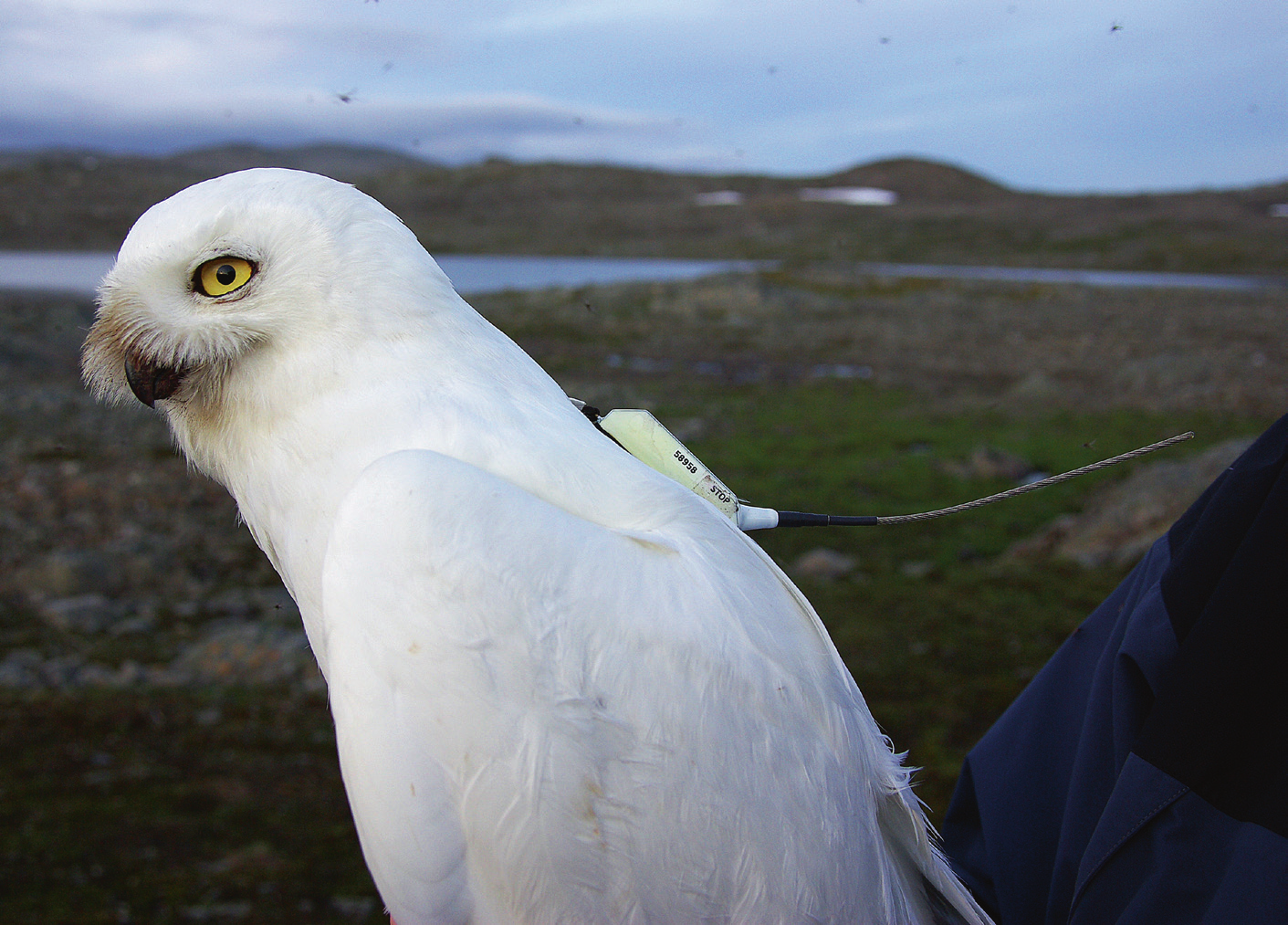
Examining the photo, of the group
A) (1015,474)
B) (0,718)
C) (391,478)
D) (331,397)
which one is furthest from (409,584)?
(1015,474)

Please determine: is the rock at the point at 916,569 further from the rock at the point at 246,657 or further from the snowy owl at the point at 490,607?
the snowy owl at the point at 490,607

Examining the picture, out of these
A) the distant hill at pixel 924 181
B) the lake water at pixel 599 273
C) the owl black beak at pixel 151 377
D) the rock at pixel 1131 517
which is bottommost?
the rock at pixel 1131 517

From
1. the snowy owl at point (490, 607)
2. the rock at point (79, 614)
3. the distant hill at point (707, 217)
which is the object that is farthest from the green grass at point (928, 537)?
the distant hill at point (707, 217)

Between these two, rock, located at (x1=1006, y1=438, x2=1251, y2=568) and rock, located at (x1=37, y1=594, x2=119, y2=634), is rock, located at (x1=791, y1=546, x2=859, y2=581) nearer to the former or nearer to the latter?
rock, located at (x1=1006, y1=438, x2=1251, y2=568)

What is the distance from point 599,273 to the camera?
53.7 meters

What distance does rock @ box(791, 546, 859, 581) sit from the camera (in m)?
8.71

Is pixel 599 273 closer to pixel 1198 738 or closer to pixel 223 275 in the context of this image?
pixel 223 275

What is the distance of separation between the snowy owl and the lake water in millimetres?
32744

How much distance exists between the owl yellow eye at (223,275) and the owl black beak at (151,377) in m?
0.20

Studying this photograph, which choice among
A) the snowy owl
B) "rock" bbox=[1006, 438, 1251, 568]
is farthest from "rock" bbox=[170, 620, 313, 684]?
"rock" bbox=[1006, 438, 1251, 568]

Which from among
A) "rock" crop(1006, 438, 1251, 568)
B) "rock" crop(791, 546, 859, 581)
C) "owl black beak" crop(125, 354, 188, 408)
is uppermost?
"owl black beak" crop(125, 354, 188, 408)

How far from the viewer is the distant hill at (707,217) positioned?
6084 cm

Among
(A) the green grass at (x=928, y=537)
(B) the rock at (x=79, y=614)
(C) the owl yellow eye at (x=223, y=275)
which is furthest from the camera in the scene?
(B) the rock at (x=79, y=614)

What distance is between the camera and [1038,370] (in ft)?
66.5
